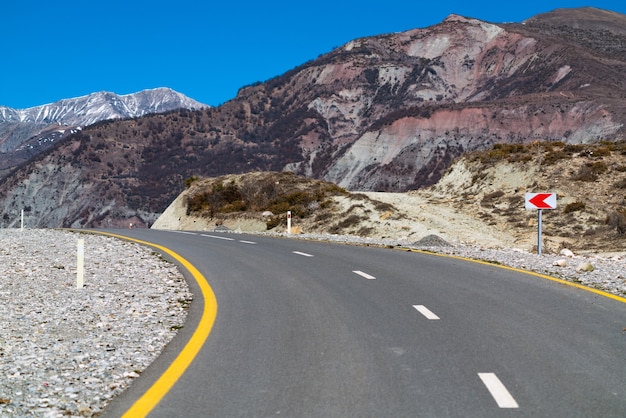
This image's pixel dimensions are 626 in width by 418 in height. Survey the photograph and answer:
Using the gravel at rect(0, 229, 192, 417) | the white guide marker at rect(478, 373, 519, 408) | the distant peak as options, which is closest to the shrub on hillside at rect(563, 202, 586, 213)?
the gravel at rect(0, 229, 192, 417)

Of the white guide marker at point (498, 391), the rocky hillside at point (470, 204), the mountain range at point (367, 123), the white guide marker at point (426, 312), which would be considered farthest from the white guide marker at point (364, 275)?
the mountain range at point (367, 123)

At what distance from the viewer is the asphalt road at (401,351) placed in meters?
4.91

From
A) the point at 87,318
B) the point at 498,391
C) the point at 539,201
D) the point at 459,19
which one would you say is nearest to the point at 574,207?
the point at 539,201

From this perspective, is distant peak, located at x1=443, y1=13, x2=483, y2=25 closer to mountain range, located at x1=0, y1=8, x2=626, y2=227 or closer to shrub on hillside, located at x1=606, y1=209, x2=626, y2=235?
mountain range, located at x1=0, y1=8, x2=626, y2=227

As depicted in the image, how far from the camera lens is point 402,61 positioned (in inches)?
5989

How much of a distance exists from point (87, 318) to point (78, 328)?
627mm

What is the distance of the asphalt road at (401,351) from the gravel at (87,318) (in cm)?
31

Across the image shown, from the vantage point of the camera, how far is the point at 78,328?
765 centimetres

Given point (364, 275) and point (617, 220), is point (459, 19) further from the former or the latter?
point (364, 275)

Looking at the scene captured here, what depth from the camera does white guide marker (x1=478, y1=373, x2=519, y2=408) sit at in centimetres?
488

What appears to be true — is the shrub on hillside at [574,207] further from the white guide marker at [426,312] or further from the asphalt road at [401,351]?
the white guide marker at [426,312]

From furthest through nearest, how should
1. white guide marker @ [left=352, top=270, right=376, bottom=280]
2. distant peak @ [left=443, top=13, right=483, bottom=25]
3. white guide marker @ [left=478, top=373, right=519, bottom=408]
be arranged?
1. distant peak @ [left=443, top=13, right=483, bottom=25]
2. white guide marker @ [left=352, top=270, right=376, bottom=280]
3. white guide marker @ [left=478, top=373, right=519, bottom=408]

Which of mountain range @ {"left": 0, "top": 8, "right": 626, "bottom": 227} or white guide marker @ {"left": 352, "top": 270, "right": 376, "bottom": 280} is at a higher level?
mountain range @ {"left": 0, "top": 8, "right": 626, "bottom": 227}

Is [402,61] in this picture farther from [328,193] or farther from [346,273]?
[346,273]
